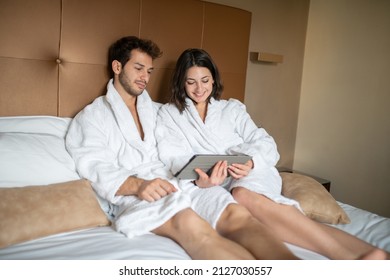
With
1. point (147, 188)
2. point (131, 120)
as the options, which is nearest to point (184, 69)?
point (131, 120)

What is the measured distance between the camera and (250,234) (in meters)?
0.91

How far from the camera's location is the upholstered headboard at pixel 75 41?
3.84ft

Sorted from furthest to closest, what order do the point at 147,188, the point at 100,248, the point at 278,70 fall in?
the point at 278,70 < the point at 147,188 < the point at 100,248

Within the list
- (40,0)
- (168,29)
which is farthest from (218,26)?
(40,0)

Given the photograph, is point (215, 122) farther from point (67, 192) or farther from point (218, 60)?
point (67, 192)

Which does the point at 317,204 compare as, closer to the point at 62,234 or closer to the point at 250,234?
the point at 250,234

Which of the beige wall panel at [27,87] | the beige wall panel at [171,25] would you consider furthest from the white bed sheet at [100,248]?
the beige wall panel at [171,25]

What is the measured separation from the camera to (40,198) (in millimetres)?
964

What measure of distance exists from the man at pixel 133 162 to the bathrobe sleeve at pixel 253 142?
311mm

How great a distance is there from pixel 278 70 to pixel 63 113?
117 cm

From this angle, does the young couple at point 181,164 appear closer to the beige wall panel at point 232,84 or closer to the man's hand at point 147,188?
the man's hand at point 147,188

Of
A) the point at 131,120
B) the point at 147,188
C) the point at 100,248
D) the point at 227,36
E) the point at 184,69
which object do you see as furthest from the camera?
the point at 227,36
